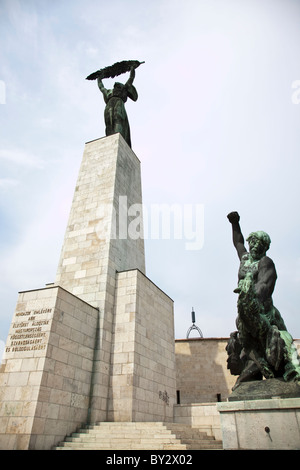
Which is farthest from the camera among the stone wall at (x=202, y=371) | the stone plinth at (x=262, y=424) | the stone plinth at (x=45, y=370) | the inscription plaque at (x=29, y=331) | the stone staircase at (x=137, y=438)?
the stone wall at (x=202, y=371)

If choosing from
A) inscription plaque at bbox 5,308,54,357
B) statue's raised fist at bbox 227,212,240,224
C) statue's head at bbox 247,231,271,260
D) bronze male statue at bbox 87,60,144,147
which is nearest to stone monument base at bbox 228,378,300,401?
statue's head at bbox 247,231,271,260

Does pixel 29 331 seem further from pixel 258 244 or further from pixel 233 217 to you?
pixel 258 244

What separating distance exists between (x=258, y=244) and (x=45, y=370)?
243 inches

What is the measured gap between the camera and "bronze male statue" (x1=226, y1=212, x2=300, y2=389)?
491cm

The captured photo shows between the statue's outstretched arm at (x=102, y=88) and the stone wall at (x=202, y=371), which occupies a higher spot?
the statue's outstretched arm at (x=102, y=88)

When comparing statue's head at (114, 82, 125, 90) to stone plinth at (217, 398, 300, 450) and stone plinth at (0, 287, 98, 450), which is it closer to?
stone plinth at (0, 287, 98, 450)

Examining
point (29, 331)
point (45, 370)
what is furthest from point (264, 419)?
point (29, 331)

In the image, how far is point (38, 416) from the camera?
7.56m

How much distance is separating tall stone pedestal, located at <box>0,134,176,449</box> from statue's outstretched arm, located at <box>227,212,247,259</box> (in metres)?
5.38

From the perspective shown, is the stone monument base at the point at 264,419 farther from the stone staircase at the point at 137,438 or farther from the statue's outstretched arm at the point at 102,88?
the statue's outstretched arm at the point at 102,88

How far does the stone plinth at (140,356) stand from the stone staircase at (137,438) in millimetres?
937

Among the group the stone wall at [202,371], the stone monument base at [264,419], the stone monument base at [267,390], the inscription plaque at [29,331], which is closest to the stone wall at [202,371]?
the stone wall at [202,371]

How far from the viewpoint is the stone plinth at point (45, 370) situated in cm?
753
